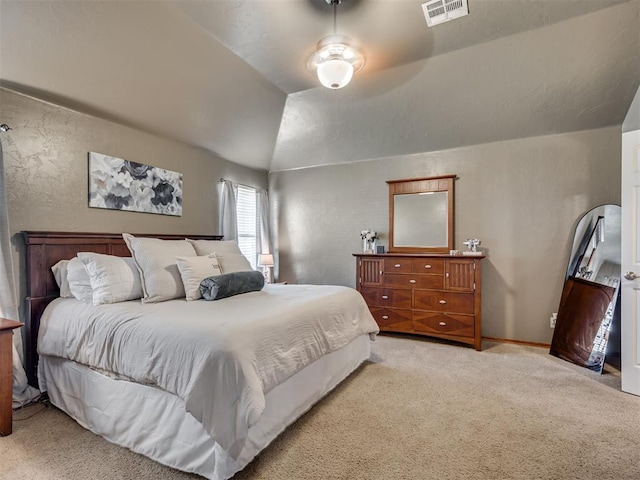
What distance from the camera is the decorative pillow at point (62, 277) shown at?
8.43 ft

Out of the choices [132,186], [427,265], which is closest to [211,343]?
[132,186]

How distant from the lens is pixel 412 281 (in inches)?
158

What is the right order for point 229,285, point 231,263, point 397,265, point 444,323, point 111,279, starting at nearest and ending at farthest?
point 111,279
point 229,285
point 231,263
point 444,323
point 397,265

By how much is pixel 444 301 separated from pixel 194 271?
2.78 m

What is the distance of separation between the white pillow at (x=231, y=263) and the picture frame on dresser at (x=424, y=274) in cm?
167

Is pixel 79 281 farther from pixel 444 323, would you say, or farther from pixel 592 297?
pixel 592 297

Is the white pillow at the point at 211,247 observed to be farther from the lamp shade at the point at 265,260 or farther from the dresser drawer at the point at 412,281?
the dresser drawer at the point at 412,281

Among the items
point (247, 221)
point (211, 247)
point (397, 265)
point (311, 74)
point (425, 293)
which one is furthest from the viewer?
point (247, 221)

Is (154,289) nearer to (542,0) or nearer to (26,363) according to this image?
(26,363)

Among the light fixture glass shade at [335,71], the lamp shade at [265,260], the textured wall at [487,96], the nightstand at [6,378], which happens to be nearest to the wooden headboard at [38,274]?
the nightstand at [6,378]

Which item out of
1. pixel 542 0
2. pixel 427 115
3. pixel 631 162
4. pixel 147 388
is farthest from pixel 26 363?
pixel 631 162

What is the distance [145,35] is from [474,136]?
11.7ft

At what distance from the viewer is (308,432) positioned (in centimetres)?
208

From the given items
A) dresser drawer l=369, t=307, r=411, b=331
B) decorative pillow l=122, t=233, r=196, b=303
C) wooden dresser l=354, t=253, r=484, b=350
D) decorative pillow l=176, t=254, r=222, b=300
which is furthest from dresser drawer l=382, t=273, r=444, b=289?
decorative pillow l=122, t=233, r=196, b=303
